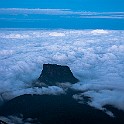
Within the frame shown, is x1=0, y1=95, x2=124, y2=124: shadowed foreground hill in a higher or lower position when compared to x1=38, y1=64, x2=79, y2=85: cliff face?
lower

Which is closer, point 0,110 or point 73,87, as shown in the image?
point 0,110

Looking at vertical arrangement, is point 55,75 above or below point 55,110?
above

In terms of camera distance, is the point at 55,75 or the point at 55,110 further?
the point at 55,75

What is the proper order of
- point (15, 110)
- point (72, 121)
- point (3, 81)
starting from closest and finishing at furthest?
point (72, 121) → point (15, 110) → point (3, 81)

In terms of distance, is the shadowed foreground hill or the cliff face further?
the cliff face

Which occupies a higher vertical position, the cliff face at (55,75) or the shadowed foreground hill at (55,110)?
the cliff face at (55,75)

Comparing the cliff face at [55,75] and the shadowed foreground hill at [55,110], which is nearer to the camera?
the shadowed foreground hill at [55,110]

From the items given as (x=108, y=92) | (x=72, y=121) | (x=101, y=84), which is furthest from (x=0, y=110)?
(x=101, y=84)

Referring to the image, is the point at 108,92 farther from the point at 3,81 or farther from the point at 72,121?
the point at 3,81
